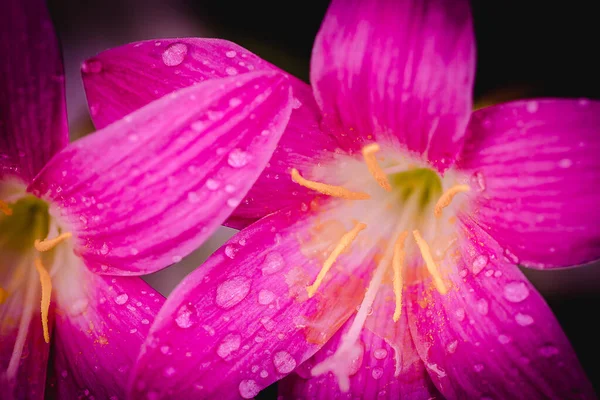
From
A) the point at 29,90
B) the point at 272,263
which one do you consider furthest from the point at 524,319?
the point at 29,90

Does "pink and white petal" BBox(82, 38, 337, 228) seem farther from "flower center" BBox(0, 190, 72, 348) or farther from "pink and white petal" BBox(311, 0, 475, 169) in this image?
"flower center" BBox(0, 190, 72, 348)

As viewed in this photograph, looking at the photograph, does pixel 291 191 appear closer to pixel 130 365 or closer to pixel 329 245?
pixel 329 245

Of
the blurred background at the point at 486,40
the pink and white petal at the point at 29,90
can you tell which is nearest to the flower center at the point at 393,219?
the blurred background at the point at 486,40

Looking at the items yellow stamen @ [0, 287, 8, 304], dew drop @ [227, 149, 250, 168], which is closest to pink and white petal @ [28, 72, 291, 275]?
dew drop @ [227, 149, 250, 168]

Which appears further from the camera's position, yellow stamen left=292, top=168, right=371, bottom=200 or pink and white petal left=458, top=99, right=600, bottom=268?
yellow stamen left=292, top=168, right=371, bottom=200

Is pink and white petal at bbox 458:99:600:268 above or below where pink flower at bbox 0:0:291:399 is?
below

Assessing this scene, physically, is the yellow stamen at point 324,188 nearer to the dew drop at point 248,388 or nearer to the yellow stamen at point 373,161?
the yellow stamen at point 373,161

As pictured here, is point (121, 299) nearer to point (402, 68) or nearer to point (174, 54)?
point (174, 54)
